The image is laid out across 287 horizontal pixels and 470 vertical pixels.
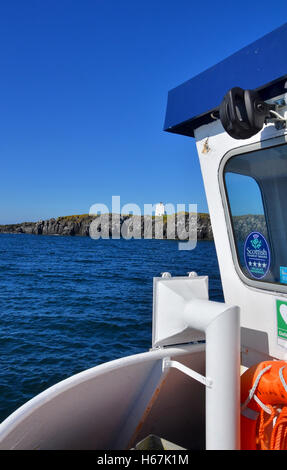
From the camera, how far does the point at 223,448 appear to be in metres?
2.20

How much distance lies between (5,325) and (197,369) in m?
13.4

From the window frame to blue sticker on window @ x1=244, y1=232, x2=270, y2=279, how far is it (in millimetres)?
75

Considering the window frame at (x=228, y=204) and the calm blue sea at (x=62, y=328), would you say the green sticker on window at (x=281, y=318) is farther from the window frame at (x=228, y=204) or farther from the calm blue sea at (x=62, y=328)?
the calm blue sea at (x=62, y=328)

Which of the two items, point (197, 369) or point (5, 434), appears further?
point (197, 369)

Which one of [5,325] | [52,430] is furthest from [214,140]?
[5,325]

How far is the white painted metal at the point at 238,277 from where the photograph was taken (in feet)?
9.46

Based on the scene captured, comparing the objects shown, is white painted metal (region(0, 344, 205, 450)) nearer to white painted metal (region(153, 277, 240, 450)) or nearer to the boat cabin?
the boat cabin

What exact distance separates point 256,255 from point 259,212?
373 millimetres

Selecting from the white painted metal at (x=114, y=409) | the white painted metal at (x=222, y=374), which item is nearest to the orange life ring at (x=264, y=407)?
the white painted metal at (x=222, y=374)

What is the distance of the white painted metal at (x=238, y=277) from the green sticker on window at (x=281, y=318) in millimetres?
41

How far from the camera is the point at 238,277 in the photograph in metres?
3.29

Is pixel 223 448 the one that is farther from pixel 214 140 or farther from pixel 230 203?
pixel 214 140

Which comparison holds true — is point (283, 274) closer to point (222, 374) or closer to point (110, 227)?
point (222, 374)

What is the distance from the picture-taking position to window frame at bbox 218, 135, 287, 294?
2.77 m
